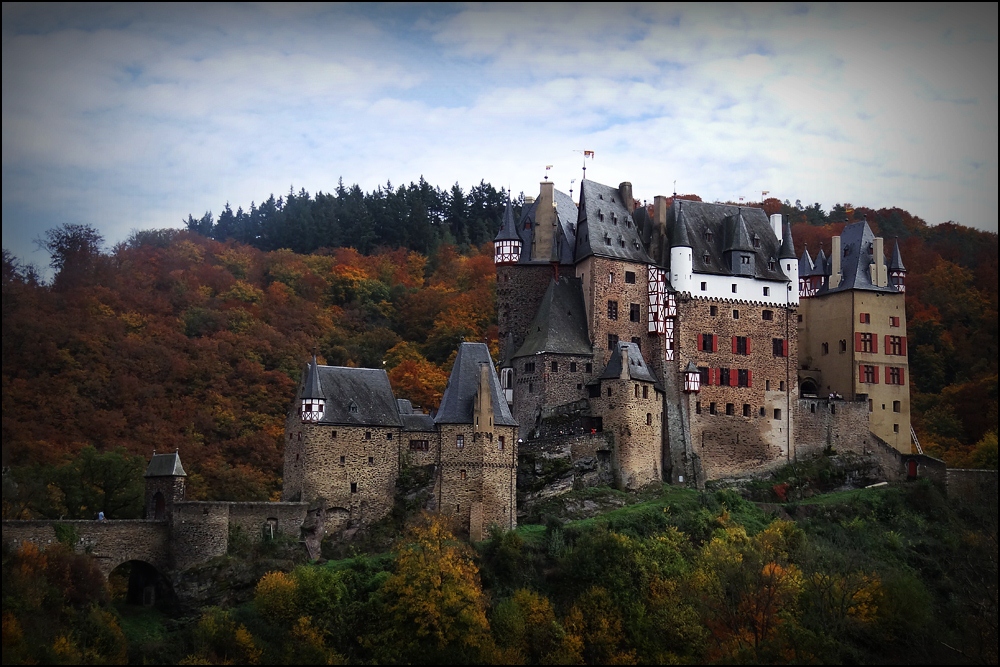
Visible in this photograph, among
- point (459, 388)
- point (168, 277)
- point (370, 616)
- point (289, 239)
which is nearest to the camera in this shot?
point (370, 616)

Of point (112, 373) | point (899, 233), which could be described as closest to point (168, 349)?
point (112, 373)

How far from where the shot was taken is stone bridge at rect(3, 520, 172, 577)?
168 ft

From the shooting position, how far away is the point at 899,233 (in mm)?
95000

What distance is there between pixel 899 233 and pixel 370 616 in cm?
5461

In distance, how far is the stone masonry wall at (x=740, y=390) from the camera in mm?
66562

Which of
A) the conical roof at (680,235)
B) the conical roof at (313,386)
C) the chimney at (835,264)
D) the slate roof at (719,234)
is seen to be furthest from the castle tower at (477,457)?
the chimney at (835,264)

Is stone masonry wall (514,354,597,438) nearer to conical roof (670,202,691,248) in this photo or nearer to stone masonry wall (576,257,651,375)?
stone masonry wall (576,257,651,375)

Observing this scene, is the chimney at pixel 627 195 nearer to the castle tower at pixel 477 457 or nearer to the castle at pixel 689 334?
the castle at pixel 689 334

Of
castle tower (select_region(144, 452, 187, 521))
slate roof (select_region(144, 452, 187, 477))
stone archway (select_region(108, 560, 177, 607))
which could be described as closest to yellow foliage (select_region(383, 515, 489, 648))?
stone archway (select_region(108, 560, 177, 607))

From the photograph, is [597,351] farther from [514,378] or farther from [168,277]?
[168,277]

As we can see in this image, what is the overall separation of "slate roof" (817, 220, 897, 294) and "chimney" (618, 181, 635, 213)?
34.5ft

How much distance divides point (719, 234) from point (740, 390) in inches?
313

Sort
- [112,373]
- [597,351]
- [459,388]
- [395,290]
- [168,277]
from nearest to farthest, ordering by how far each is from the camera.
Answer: [459,388], [597,351], [112,373], [168,277], [395,290]

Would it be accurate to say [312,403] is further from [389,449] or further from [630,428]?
[630,428]
